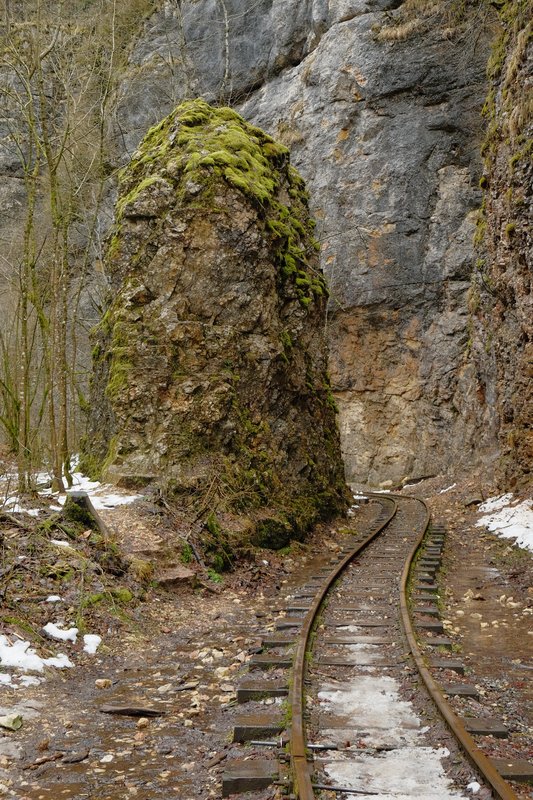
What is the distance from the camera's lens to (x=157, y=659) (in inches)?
267

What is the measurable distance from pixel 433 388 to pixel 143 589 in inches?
933

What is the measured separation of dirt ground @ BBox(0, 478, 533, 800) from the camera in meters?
4.50

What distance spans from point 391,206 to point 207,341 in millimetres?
21721

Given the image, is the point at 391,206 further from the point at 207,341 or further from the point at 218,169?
the point at 207,341

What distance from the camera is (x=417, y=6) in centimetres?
3164

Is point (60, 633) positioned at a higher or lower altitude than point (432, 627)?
higher

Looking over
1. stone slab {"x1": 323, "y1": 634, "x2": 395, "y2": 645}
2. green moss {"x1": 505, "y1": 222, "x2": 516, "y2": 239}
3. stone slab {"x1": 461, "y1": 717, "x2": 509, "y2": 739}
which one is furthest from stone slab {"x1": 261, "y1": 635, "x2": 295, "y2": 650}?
green moss {"x1": 505, "y1": 222, "x2": 516, "y2": 239}

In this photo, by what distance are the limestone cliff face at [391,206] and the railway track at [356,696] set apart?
68.4ft

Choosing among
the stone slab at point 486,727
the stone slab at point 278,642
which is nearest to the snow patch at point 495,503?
the stone slab at point 278,642

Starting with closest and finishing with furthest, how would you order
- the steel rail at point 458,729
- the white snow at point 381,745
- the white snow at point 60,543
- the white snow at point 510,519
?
1. the steel rail at point 458,729
2. the white snow at point 381,745
3. the white snow at point 60,543
4. the white snow at point 510,519

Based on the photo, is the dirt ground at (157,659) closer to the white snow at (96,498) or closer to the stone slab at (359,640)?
the white snow at (96,498)

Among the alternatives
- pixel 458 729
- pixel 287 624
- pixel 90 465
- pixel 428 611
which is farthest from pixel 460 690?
pixel 90 465

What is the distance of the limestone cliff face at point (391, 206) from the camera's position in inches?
1192

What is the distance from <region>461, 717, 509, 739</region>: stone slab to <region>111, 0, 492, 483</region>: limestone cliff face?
24118 millimetres
